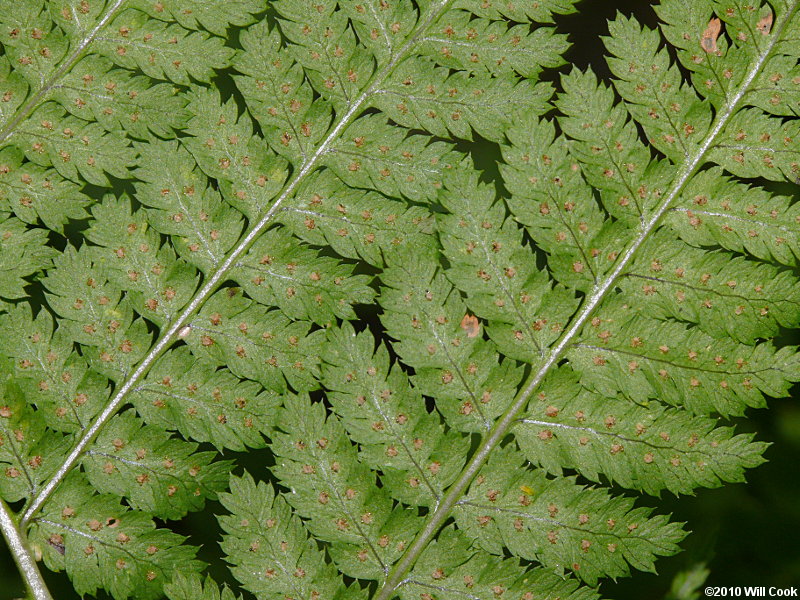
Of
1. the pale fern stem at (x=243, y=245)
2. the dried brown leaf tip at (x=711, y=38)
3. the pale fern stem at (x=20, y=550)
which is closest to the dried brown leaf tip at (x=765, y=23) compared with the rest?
the dried brown leaf tip at (x=711, y=38)

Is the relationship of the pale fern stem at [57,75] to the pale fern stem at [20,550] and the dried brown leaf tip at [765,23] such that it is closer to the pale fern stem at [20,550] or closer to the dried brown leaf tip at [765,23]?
the pale fern stem at [20,550]

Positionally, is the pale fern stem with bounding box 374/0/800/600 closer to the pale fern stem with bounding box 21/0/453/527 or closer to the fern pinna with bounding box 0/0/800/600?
the fern pinna with bounding box 0/0/800/600

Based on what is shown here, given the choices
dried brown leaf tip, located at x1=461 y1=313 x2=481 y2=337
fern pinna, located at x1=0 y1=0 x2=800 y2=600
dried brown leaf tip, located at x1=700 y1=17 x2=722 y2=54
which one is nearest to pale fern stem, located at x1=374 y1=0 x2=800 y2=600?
fern pinna, located at x1=0 y1=0 x2=800 y2=600

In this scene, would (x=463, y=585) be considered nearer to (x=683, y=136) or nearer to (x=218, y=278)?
(x=218, y=278)

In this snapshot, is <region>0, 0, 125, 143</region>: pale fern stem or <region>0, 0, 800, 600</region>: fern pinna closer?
<region>0, 0, 800, 600</region>: fern pinna

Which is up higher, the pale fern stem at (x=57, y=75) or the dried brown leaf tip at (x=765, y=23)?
the dried brown leaf tip at (x=765, y=23)

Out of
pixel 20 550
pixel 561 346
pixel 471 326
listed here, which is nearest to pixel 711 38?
pixel 561 346

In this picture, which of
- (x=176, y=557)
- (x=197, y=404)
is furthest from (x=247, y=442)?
(x=176, y=557)
